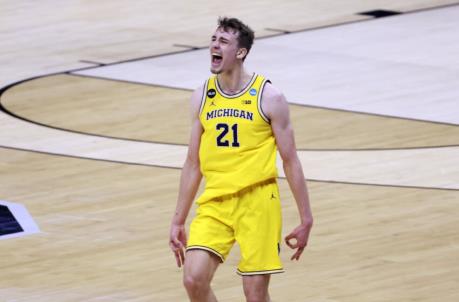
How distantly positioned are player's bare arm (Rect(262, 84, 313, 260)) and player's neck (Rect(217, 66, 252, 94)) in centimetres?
14

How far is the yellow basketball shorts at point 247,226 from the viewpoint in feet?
31.3

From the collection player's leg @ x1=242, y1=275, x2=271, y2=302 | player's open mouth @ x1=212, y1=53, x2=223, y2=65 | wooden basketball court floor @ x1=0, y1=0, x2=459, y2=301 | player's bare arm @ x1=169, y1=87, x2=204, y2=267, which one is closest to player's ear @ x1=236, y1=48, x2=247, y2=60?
player's open mouth @ x1=212, y1=53, x2=223, y2=65

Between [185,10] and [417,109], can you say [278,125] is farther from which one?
[185,10]

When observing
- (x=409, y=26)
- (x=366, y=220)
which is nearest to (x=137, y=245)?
(x=366, y=220)

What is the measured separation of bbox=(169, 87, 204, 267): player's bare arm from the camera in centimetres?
962

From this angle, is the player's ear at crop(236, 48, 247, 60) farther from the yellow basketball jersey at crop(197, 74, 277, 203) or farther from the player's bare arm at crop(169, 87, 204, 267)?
the player's bare arm at crop(169, 87, 204, 267)

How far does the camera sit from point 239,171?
9.50 m

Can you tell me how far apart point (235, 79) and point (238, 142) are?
1.28 feet

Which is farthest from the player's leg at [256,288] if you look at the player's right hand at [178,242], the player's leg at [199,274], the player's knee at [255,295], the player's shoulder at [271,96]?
the player's shoulder at [271,96]

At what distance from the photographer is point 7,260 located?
41.0 feet

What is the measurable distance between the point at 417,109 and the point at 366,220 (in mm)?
4932

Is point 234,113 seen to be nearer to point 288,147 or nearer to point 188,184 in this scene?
point 288,147

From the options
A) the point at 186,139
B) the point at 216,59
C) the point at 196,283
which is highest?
the point at 216,59

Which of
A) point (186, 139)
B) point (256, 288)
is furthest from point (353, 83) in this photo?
point (256, 288)
